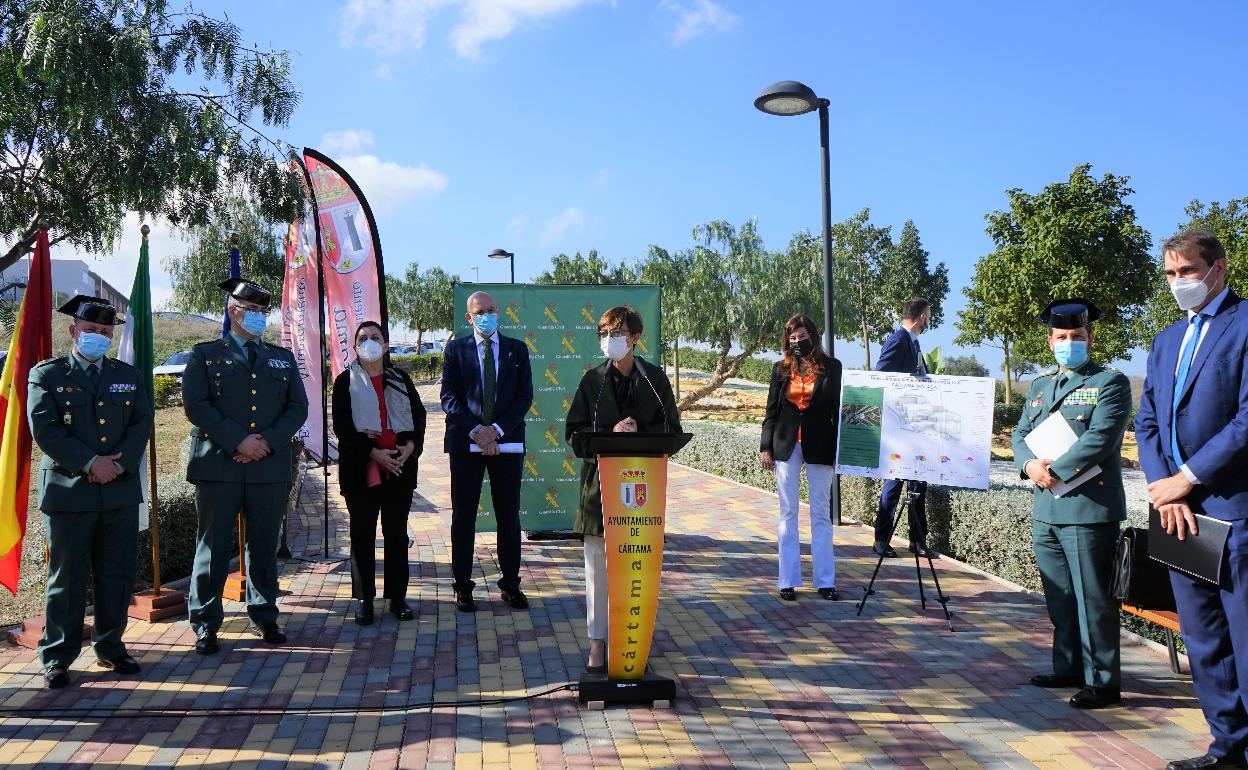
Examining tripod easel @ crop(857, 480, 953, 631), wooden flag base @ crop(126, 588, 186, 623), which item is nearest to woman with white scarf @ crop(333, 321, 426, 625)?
wooden flag base @ crop(126, 588, 186, 623)

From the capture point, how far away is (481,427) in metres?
5.82

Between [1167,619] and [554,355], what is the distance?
16.9 feet

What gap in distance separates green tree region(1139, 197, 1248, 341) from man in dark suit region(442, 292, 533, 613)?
2242 cm

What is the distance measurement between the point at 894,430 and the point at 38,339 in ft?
17.9

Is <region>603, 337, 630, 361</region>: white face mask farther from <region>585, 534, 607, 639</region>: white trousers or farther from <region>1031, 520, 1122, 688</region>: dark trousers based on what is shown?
<region>1031, 520, 1122, 688</region>: dark trousers

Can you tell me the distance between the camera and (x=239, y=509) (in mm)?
5164

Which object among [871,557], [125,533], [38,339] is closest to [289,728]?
[125,533]

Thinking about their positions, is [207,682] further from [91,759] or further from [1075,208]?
[1075,208]

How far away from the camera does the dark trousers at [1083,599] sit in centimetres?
414

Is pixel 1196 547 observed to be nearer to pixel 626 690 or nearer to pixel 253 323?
pixel 626 690

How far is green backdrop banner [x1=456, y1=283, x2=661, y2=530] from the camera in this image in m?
7.84

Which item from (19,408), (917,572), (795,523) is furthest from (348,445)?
(917,572)

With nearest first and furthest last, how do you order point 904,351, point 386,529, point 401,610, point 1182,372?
1. point 1182,372
2. point 401,610
3. point 386,529
4. point 904,351

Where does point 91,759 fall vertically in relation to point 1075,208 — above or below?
below
